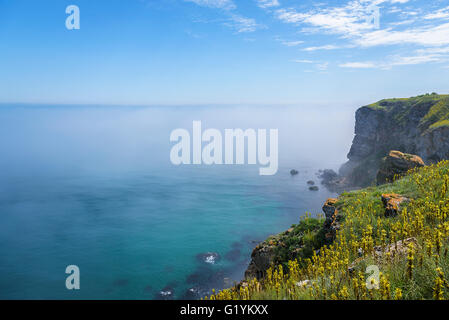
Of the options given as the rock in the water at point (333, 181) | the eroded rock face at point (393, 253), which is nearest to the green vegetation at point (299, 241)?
the eroded rock face at point (393, 253)

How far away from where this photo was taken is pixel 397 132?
91562 mm

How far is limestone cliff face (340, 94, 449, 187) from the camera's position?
61375 mm

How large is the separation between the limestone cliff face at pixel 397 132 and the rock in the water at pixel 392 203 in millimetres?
59655

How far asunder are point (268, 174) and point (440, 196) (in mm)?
128442

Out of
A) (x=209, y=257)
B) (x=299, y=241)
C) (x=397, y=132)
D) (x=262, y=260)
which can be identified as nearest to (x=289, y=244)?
(x=299, y=241)

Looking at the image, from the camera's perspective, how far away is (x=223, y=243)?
60562 mm

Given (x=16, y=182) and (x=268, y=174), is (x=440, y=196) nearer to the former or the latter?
(x=268, y=174)

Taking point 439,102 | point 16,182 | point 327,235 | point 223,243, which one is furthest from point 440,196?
point 16,182

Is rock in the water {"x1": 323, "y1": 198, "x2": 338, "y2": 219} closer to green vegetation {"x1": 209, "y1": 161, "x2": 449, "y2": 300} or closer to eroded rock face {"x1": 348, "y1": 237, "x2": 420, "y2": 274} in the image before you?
green vegetation {"x1": 209, "y1": 161, "x2": 449, "y2": 300}

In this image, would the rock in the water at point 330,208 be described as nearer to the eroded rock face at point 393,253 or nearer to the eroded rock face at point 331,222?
the eroded rock face at point 331,222

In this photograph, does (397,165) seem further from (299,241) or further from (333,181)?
(333,181)

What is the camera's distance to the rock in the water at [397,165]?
1744 cm

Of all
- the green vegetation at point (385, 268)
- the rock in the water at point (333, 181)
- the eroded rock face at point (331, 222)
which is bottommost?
the rock in the water at point (333, 181)

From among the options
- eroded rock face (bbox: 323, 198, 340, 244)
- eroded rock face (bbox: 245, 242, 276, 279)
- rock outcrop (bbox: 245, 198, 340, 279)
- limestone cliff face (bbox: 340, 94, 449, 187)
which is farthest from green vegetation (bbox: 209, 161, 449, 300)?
limestone cliff face (bbox: 340, 94, 449, 187)
